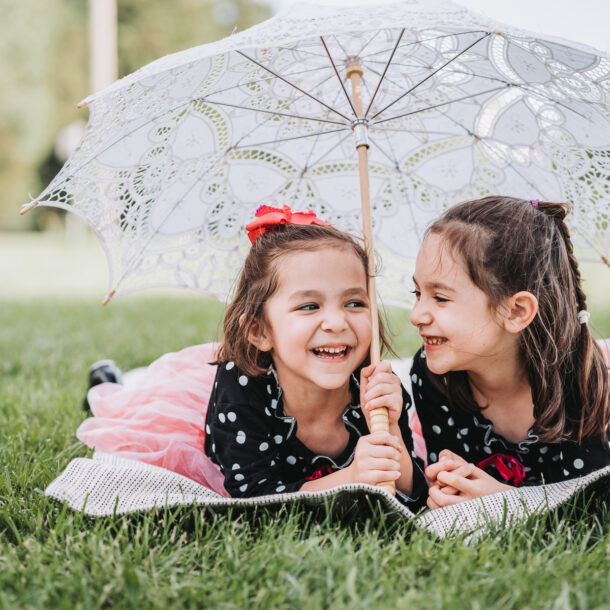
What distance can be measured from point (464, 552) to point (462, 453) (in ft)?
2.97

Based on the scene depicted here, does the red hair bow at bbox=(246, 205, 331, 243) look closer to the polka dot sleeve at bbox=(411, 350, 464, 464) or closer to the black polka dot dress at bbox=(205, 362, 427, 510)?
the black polka dot dress at bbox=(205, 362, 427, 510)

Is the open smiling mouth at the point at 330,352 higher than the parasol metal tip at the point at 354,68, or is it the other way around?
the parasol metal tip at the point at 354,68

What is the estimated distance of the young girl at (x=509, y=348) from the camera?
225cm

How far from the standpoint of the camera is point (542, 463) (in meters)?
2.46

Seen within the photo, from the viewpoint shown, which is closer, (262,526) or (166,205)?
(262,526)

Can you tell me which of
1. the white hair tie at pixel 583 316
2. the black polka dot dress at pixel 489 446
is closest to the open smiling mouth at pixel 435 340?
the black polka dot dress at pixel 489 446

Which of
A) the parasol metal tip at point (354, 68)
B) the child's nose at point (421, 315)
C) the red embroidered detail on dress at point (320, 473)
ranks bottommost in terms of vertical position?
the red embroidered detail on dress at point (320, 473)

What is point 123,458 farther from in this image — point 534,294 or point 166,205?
point 534,294

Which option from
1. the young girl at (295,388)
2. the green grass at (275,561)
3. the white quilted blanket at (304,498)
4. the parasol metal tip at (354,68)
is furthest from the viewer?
the parasol metal tip at (354,68)

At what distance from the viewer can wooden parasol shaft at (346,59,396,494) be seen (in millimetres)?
2109

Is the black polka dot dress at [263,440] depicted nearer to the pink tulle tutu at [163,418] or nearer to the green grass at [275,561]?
the pink tulle tutu at [163,418]

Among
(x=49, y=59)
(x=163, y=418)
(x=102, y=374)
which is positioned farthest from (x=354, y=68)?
(x=49, y=59)

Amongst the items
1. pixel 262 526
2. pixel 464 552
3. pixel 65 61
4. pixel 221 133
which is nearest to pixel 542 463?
pixel 464 552

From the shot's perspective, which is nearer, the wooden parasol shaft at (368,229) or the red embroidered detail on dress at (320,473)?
the wooden parasol shaft at (368,229)
